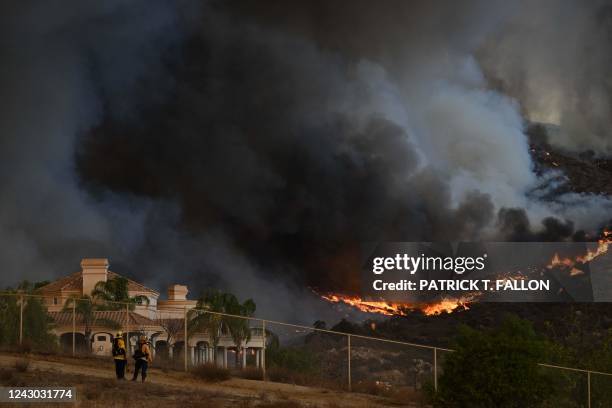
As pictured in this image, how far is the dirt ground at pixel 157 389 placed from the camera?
90.1 feet

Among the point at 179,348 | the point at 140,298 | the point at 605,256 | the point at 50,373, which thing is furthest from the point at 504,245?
the point at 50,373

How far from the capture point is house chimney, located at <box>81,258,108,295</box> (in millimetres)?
84562

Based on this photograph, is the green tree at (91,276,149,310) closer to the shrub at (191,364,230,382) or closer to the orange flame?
the orange flame

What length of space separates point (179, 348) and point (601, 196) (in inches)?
3150

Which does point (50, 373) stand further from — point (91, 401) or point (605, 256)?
point (605, 256)

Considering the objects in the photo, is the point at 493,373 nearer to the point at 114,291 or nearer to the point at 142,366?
the point at 142,366

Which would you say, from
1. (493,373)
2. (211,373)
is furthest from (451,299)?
(493,373)

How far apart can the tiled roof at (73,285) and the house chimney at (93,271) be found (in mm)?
768

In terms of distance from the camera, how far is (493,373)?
988 inches

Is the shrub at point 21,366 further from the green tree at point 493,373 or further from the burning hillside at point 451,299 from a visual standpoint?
the burning hillside at point 451,299

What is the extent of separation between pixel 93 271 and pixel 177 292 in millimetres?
10833

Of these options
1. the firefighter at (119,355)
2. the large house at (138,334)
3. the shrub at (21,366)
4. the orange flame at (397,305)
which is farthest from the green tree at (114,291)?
the firefighter at (119,355)

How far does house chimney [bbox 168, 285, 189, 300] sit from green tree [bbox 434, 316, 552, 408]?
69.1m

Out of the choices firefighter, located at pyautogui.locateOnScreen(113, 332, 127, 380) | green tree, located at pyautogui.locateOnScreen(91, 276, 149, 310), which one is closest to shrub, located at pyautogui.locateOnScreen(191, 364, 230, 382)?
firefighter, located at pyautogui.locateOnScreen(113, 332, 127, 380)
